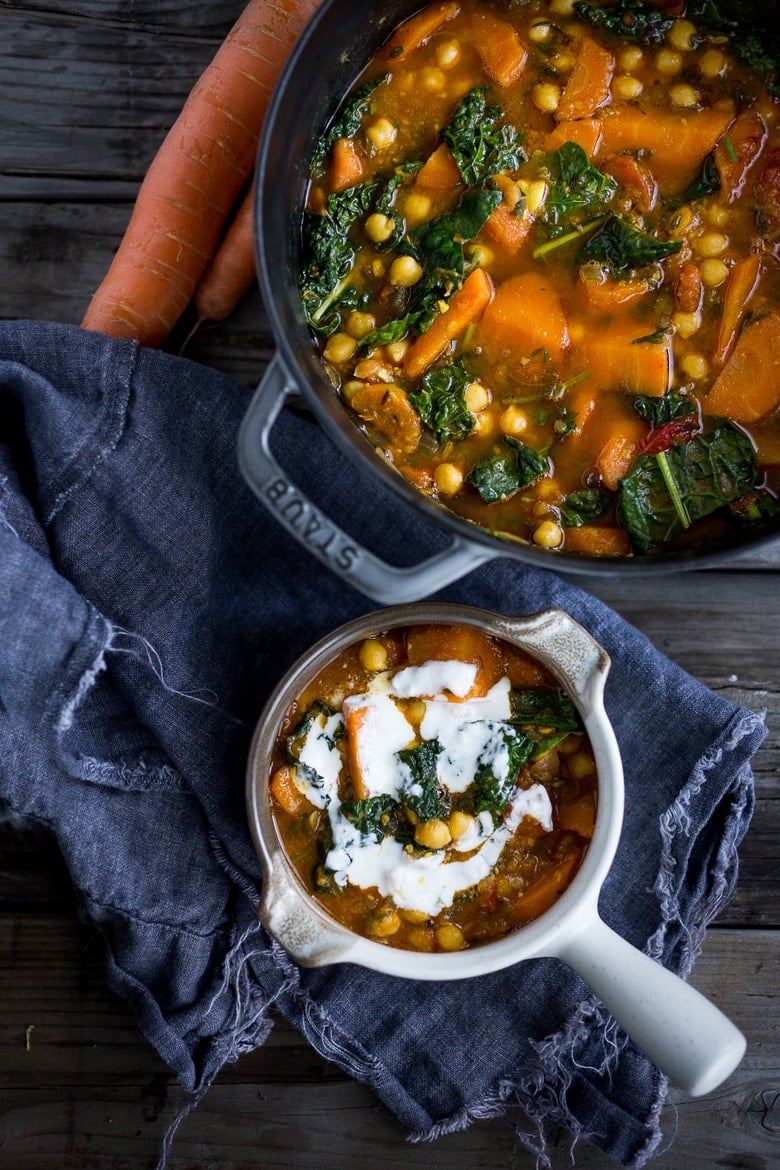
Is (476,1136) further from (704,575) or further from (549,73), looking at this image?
(549,73)

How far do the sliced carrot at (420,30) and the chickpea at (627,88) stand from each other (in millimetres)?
487

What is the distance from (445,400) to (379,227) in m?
0.48

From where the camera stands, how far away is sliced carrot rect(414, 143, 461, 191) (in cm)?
261

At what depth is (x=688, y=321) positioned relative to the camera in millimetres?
2611

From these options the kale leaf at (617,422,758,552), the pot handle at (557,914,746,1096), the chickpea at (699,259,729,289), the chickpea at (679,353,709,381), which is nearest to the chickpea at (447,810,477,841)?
the pot handle at (557,914,746,1096)

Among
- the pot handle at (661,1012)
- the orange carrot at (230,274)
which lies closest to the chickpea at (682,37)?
the orange carrot at (230,274)

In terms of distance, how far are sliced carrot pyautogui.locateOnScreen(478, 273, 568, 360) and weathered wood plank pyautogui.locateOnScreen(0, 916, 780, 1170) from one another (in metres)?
1.87

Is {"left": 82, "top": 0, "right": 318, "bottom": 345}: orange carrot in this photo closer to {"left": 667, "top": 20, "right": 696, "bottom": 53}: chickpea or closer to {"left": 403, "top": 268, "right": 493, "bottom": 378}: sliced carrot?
{"left": 403, "top": 268, "right": 493, "bottom": 378}: sliced carrot

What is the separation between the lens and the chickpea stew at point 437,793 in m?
2.67

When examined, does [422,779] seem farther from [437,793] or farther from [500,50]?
[500,50]

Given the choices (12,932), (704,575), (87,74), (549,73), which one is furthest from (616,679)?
(87,74)

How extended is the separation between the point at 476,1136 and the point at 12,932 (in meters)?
1.56

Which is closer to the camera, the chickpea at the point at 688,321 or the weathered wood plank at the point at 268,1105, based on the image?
the chickpea at the point at 688,321

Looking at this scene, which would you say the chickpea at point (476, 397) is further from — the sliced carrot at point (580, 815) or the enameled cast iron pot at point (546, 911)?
the sliced carrot at point (580, 815)
